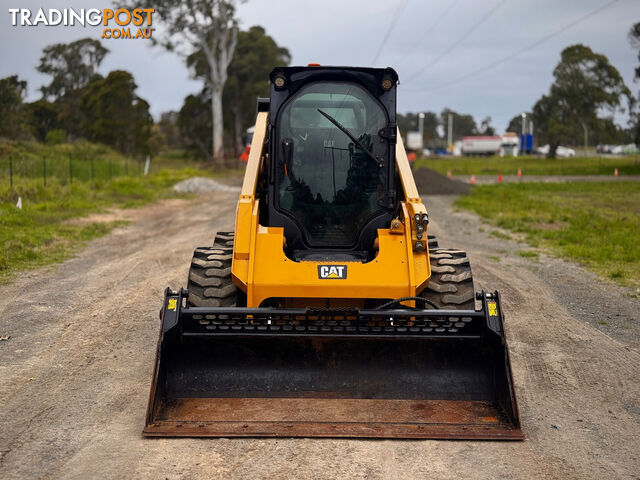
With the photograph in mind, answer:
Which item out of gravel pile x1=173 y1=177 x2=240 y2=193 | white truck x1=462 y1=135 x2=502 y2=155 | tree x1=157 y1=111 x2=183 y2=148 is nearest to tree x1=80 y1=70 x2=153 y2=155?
gravel pile x1=173 y1=177 x2=240 y2=193

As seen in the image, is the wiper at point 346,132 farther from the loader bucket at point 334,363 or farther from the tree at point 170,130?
the tree at point 170,130

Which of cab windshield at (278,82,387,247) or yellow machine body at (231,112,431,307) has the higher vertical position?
cab windshield at (278,82,387,247)

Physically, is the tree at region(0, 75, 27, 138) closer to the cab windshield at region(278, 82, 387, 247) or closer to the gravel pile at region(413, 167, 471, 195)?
the gravel pile at region(413, 167, 471, 195)

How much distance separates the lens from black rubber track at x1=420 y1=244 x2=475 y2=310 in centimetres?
706

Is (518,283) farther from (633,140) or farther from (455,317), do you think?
(633,140)

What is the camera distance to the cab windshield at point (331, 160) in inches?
281

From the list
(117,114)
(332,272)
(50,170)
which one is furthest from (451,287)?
(117,114)

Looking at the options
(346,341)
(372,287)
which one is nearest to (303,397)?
(346,341)

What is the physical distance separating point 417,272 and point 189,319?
195 cm

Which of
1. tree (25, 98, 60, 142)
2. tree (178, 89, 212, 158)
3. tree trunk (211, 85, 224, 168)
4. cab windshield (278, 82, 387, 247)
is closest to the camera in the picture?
cab windshield (278, 82, 387, 247)

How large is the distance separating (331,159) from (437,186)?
25452mm

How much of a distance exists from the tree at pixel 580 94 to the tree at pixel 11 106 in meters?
43.6

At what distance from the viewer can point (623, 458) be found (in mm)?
5512

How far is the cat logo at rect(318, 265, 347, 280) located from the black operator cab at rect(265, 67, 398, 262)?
0.36 meters
